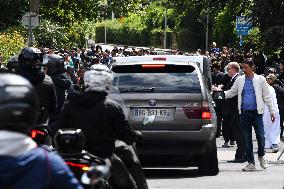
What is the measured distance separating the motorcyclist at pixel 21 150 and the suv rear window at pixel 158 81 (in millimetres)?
9135

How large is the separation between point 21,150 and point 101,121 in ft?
11.7

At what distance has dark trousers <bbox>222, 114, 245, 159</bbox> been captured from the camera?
55.7ft

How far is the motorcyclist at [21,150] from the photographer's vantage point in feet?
14.3

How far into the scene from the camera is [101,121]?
7930 mm

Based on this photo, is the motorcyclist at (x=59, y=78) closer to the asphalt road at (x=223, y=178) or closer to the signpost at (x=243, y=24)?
the asphalt road at (x=223, y=178)

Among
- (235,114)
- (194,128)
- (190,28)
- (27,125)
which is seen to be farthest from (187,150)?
(190,28)

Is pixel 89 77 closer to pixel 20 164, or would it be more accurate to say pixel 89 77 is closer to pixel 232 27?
pixel 20 164

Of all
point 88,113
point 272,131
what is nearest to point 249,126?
point 272,131

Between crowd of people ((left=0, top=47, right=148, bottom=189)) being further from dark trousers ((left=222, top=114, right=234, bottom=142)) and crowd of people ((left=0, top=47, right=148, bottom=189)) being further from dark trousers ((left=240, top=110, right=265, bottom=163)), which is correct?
dark trousers ((left=222, top=114, right=234, bottom=142))

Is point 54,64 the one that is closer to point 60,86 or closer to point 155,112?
point 60,86

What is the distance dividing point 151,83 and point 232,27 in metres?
65.5

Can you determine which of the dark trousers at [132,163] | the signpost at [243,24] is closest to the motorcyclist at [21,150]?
the dark trousers at [132,163]

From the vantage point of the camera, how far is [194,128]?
13.6m

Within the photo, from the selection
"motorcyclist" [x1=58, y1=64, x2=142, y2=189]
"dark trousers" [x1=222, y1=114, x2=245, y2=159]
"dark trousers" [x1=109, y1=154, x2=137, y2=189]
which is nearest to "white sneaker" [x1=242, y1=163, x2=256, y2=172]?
"dark trousers" [x1=222, y1=114, x2=245, y2=159]
